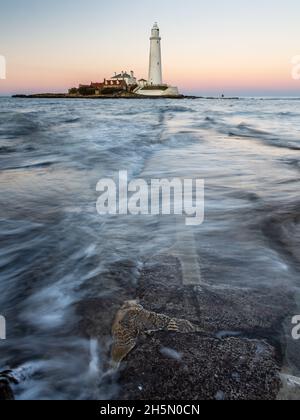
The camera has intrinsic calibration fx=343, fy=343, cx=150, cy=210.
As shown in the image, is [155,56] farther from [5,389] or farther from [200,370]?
[5,389]

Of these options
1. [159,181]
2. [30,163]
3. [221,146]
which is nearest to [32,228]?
[159,181]

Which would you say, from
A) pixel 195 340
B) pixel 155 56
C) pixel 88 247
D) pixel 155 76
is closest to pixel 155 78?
pixel 155 76

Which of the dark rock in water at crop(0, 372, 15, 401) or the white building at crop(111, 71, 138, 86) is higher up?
the white building at crop(111, 71, 138, 86)

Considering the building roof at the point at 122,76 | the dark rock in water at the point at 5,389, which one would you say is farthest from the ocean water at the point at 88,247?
the building roof at the point at 122,76

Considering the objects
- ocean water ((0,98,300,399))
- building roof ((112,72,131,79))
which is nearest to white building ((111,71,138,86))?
building roof ((112,72,131,79))

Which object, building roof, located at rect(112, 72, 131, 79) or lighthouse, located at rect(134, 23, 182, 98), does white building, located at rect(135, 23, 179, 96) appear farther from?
building roof, located at rect(112, 72, 131, 79)
